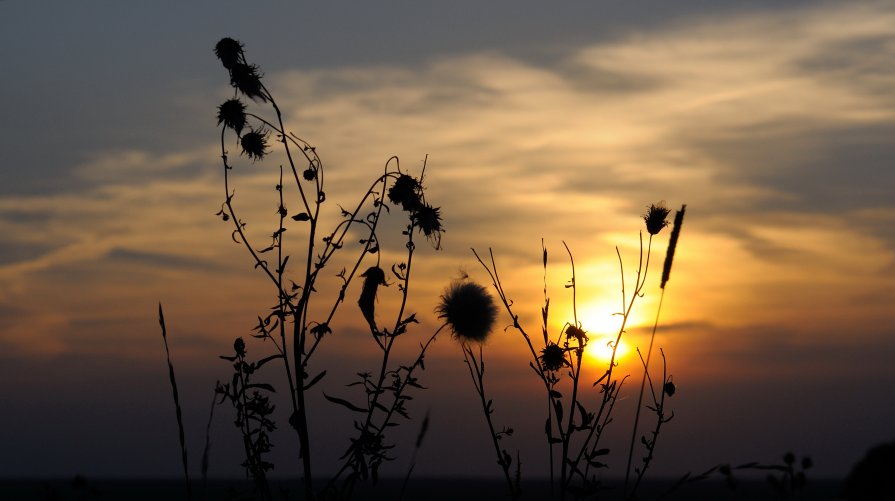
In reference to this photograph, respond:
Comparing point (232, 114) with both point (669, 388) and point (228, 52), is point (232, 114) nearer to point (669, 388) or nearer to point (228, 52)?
point (228, 52)

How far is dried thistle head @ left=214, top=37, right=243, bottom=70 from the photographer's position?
7.22 metres

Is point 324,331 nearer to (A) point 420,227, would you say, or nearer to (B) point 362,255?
(B) point 362,255

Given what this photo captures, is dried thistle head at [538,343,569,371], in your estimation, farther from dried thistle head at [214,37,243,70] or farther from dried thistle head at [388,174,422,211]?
dried thistle head at [214,37,243,70]

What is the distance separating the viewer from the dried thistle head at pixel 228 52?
7.22 m

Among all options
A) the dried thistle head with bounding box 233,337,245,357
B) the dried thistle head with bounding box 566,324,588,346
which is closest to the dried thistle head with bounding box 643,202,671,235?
the dried thistle head with bounding box 566,324,588,346

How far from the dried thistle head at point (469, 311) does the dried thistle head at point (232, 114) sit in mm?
1895

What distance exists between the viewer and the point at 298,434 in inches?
246

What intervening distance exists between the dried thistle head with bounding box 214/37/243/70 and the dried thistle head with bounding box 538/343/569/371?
2.93 meters

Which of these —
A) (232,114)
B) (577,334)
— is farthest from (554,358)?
(232,114)

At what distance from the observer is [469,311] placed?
726 centimetres

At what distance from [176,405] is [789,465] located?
8.38 feet

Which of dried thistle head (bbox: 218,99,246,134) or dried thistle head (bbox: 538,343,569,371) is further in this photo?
dried thistle head (bbox: 218,99,246,134)

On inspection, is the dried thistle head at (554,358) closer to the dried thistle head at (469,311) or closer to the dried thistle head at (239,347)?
the dried thistle head at (469,311)

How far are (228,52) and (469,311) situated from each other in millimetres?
2444
